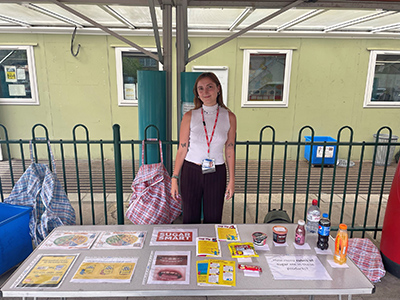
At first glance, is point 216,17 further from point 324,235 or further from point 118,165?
point 324,235

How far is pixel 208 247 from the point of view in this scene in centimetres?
195

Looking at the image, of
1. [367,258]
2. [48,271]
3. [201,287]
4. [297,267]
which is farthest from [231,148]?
[367,258]

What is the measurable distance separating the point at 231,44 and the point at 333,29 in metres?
2.46

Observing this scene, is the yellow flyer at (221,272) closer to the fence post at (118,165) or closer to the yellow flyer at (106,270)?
the yellow flyer at (106,270)

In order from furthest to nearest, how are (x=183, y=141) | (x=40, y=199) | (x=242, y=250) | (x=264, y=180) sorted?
(x=264, y=180) → (x=40, y=199) → (x=183, y=141) → (x=242, y=250)

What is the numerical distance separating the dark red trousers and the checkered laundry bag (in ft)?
5.48

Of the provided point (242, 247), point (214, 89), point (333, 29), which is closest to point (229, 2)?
point (214, 89)

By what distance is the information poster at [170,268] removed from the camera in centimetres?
161

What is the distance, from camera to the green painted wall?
7195 mm

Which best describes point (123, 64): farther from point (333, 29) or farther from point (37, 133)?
point (333, 29)

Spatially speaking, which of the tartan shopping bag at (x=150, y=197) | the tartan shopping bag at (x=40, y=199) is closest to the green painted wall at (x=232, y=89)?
the tartan shopping bag at (x=150, y=197)

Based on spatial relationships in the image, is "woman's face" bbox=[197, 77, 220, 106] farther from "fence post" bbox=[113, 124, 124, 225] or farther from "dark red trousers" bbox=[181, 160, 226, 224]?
"fence post" bbox=[113, 124, 124, 225]

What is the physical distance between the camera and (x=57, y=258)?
1.81 meters

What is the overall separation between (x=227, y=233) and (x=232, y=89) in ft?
19.1
